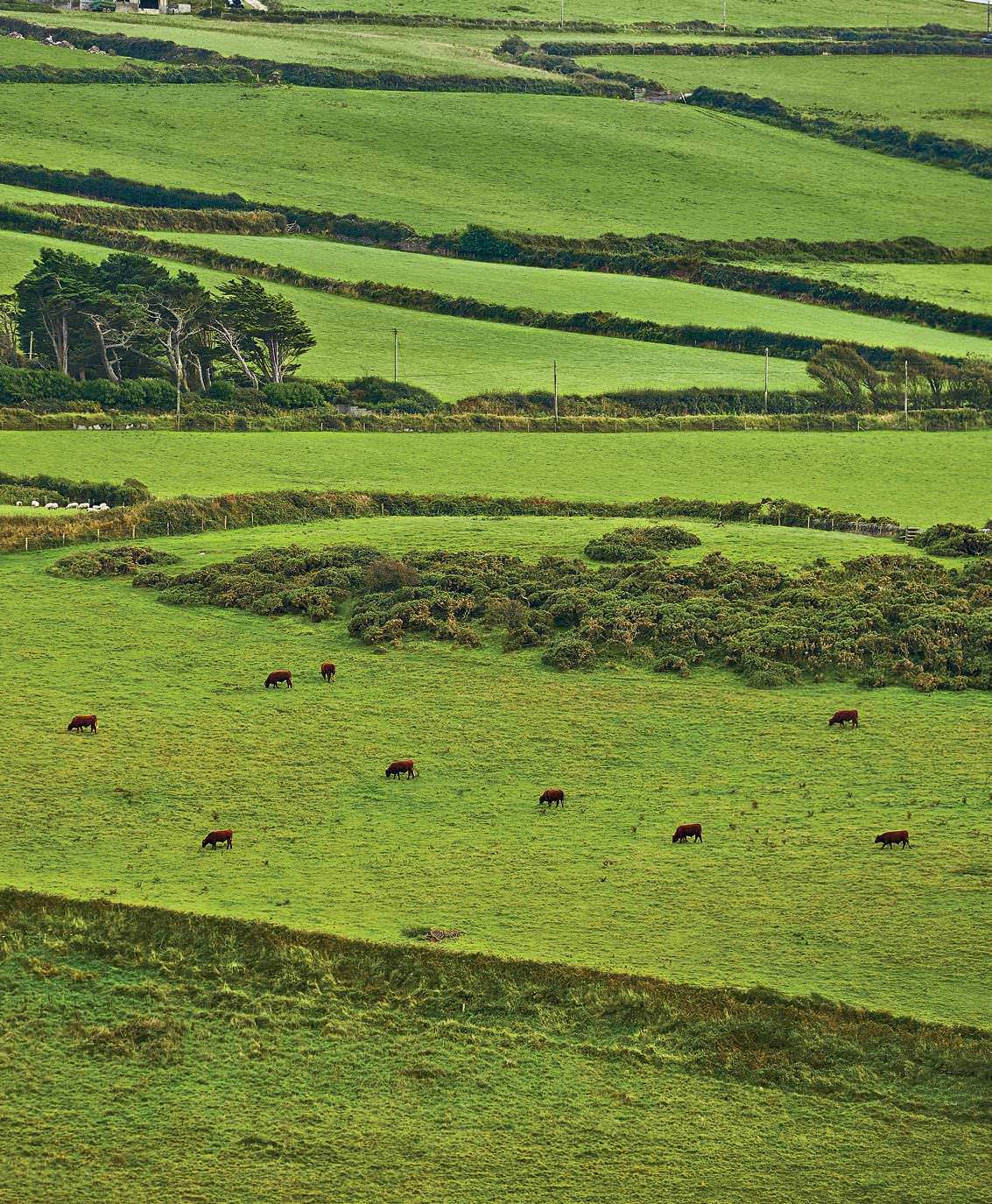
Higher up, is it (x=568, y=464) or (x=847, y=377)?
(x=847, y=377)

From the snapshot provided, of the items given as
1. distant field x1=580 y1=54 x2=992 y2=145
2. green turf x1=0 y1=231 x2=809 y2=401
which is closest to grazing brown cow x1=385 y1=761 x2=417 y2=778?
green turf x1=0 y1=231 x2=809 y2=401

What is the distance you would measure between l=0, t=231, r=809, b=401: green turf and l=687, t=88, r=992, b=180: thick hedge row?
7018 cm

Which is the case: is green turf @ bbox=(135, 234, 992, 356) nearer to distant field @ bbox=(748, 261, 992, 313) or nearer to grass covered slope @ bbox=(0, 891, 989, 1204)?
distant field @ bbox=(748, 261, 992, 313)

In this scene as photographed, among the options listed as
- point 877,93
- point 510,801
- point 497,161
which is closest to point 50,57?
point 497,161

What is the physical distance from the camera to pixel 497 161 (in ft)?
527

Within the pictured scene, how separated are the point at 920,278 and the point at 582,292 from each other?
2800 centimetres

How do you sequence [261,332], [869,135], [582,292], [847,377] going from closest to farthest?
[261,332] < [847,377] < [582,292] < [869,135]

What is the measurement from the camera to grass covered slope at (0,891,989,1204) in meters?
32.4

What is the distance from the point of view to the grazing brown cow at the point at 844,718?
52.9 meters

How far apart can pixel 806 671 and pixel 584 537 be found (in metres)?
18.8

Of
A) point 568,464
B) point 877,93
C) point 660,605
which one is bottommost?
point 568,464

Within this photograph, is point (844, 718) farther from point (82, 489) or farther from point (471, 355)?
point (471, 355)

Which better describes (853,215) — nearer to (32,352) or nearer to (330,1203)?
(32,352)

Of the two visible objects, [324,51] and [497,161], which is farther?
[324,51]
